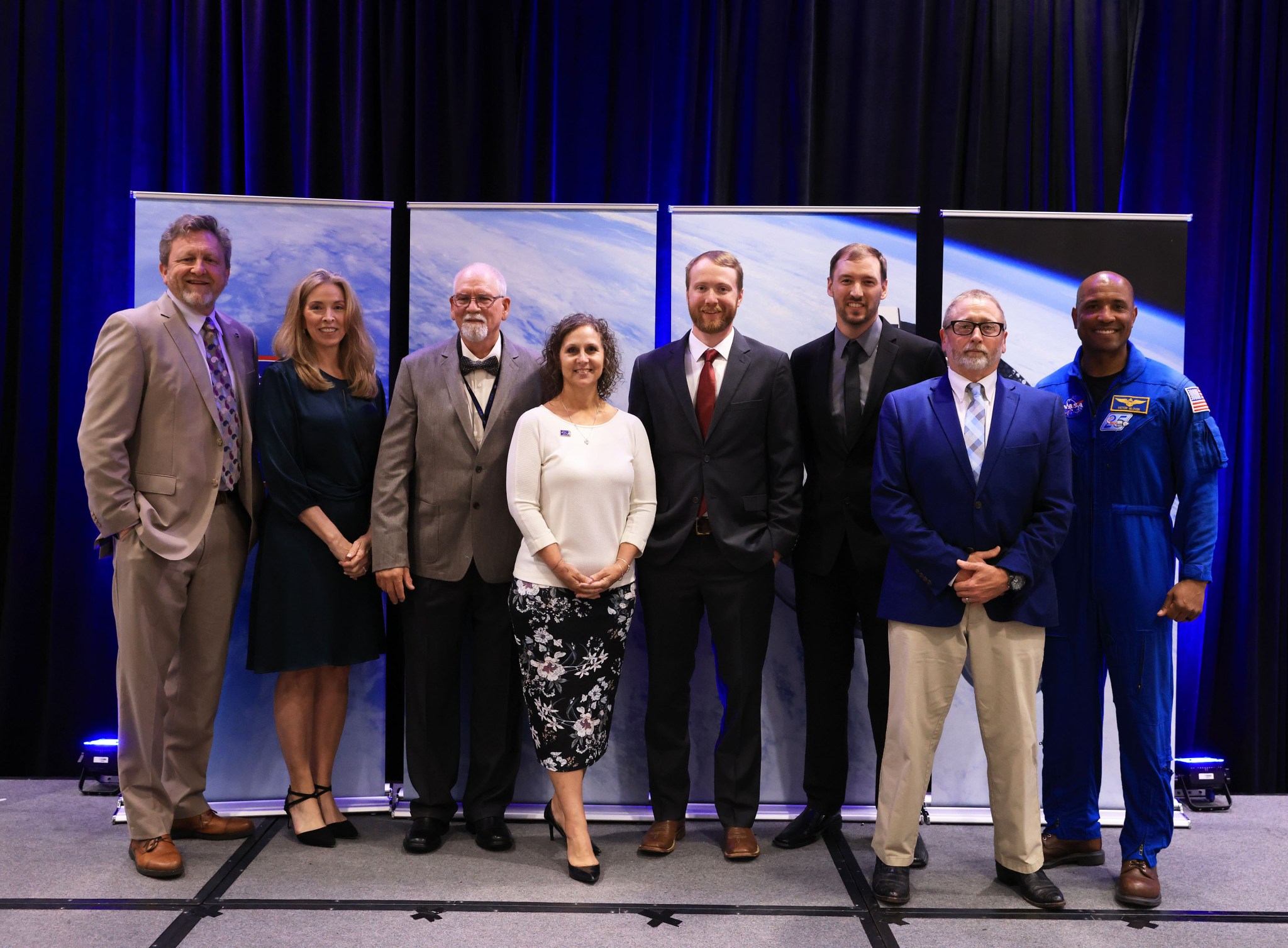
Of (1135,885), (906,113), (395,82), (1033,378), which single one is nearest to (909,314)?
(1033,378)

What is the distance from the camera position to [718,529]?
3236mm

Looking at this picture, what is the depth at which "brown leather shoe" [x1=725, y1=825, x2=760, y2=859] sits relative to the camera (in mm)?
3291

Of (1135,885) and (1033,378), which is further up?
(1033,378)

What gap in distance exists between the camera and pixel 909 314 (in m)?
3.72

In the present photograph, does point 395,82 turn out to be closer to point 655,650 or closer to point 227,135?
point 227,135

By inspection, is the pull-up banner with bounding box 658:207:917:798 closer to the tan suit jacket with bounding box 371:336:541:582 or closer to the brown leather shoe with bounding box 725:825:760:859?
the brown leather shoe with bounding box 725:825:760:859

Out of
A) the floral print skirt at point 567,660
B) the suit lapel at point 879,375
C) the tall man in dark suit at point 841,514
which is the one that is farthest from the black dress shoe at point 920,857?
the suit lapel at point 879,375

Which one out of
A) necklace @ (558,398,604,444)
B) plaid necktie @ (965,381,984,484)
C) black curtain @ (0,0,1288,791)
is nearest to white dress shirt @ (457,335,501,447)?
necklace @ (558,398,604,444)

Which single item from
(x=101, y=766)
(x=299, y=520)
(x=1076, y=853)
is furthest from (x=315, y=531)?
(x=1076, y=853)

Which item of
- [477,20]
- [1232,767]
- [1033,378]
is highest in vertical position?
[477,20]

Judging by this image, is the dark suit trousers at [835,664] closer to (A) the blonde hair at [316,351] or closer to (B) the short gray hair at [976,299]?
(B) the short gray hair at [976,299]

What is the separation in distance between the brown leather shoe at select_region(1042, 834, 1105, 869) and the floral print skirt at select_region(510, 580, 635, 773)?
5.19 ft

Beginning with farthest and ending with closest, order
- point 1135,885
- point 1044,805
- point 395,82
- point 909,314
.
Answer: point 395,82, point 909,314, point 1044,805, point 1135,885

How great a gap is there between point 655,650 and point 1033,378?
5.96 ft
